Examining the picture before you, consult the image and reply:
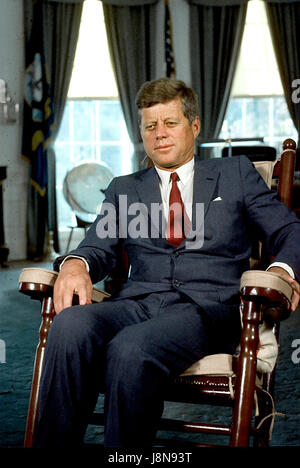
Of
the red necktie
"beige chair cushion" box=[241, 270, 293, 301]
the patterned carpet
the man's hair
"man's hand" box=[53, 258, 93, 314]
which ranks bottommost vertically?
the patterned carpet

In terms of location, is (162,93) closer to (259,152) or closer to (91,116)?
(259,152)

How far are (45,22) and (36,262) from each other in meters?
2.81

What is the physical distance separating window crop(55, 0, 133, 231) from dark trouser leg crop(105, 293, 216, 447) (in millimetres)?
5702

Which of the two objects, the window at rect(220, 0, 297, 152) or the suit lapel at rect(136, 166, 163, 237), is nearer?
the suit lapel at rect(136, 166, 163, 237)

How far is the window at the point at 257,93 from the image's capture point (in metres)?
7.20

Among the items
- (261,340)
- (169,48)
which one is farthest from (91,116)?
(261,340)

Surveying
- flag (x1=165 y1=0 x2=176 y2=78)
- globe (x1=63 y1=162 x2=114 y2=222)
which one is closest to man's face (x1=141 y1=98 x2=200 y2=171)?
globe (x1=63 y1=162 x2=114 y2=222)

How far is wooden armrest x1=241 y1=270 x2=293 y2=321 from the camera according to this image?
1397 mm

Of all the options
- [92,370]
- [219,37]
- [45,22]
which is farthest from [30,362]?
[219,37]

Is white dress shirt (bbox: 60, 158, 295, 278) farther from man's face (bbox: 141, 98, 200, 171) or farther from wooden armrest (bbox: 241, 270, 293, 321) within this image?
wooden armrest (bbox: 241, 270, 293, 321)

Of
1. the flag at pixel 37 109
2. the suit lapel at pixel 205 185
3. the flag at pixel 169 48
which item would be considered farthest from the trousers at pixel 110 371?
the flag at pixel 169 48

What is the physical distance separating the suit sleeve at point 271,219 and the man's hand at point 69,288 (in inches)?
21.6
